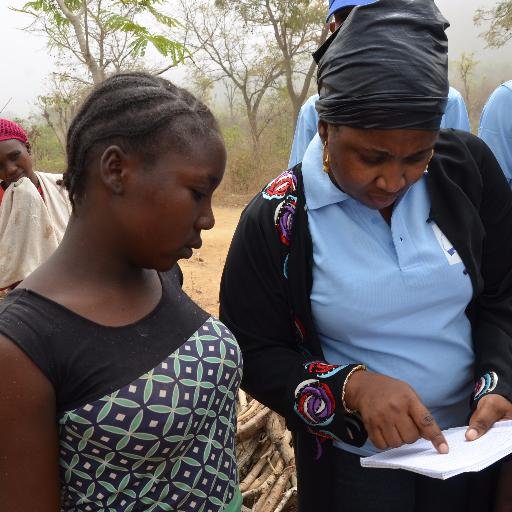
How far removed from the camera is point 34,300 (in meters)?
0.96

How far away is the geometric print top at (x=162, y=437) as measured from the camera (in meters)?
0.98

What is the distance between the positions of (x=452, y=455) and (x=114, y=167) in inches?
32.7

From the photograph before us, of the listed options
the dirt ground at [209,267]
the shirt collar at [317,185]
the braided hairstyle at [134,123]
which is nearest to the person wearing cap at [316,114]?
the shirt collar at [317,185]

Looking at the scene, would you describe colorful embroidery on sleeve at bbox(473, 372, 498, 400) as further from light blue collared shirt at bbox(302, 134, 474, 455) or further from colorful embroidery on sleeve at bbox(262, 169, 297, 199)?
colorful embroidery on sleeve at bbox(262, 169, 297, 199)

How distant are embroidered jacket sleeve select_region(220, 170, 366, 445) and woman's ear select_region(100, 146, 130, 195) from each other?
0.41 m

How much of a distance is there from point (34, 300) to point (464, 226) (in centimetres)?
93

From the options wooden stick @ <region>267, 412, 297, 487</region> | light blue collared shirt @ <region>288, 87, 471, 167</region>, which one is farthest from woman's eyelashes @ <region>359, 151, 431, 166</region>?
wooden stick @ <region>267, 412, 297, 487</region>

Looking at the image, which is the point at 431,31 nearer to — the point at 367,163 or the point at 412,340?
the point at 367,163

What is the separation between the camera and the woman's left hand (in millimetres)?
1248

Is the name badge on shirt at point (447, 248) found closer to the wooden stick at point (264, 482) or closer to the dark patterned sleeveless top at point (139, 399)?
the dark patterned sleeveless top at point (139, 399)

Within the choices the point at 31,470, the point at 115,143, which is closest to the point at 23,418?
the point at 31,470

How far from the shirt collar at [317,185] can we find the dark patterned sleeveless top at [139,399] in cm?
36

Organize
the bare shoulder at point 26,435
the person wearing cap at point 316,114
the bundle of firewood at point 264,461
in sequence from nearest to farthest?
the bare shoulder at point 26,435, the person wearing cap at point 316,114, the bundle of firewood at point 264,461

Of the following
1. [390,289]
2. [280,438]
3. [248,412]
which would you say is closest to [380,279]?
[390,289]
